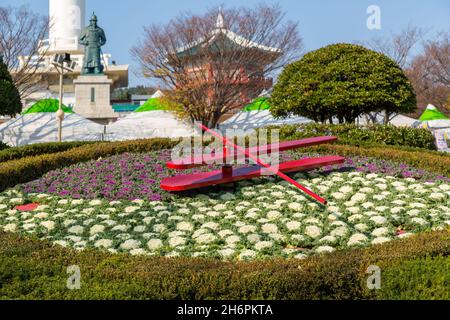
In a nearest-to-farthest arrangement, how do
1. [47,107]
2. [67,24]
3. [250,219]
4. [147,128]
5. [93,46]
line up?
1. [250,219]
2. [47,107]
3. [147,128]
4. [93,46]
5. [67,24]

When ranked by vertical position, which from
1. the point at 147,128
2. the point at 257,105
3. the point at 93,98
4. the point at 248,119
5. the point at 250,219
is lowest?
the point at 250,219

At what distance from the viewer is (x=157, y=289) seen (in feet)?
11.9

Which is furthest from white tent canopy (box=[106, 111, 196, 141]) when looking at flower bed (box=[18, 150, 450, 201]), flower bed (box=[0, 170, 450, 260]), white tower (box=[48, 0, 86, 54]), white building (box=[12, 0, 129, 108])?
white tower (box=[48, 0, 86, 54])

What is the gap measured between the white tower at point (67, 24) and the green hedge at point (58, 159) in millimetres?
38174

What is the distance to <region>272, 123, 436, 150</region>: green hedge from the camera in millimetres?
12273

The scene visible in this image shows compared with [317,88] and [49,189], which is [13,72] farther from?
[49,189]

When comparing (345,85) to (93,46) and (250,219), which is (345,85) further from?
(93,46)

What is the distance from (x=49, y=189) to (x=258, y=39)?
2045 cm

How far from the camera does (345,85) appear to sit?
1348cm

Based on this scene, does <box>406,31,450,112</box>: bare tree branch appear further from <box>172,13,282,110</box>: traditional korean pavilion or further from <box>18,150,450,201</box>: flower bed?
<box>18,150,450,201</box>: flower bed

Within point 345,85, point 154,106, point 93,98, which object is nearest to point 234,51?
point 154,106

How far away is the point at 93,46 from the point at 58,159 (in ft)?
87.1

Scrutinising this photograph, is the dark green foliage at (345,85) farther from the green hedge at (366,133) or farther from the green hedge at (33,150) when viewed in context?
the green hedge at (33,150)
